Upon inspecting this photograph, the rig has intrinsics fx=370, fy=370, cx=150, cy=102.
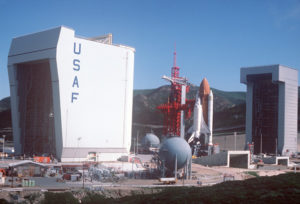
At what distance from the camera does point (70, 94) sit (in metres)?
60.2

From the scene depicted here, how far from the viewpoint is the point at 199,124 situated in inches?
3248

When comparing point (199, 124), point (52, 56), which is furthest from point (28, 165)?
point (199, 124)

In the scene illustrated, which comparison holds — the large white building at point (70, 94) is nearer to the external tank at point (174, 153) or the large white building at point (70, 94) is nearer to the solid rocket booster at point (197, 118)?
the solid rocket booster at point (197, 118)

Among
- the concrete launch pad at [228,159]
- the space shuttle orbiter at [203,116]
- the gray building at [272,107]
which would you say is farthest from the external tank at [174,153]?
the gray building at [272,107]

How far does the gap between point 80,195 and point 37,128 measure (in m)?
40.1

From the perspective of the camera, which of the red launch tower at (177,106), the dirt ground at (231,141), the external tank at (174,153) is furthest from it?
the dirt ground at (231,141)

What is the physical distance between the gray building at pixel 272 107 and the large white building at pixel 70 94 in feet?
143

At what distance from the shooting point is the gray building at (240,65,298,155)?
97.8 metres

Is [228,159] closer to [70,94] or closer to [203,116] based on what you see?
[203,116]

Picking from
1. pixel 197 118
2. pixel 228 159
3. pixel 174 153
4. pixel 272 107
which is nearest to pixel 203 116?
pixel 197 118

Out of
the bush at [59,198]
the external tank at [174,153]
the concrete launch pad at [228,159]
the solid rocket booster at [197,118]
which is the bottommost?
the bush at [59,198]

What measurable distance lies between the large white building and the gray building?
143 ft

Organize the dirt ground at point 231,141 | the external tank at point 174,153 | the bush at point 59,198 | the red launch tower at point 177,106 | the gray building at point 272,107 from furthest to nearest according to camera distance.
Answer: the dirt ground at point 231,141 < the gray building at point 272,107 < the red launch tower at point 177,106 < the external tank at point 174,153 < the bush at point 59,198

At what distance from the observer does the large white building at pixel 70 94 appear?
59469 mm
